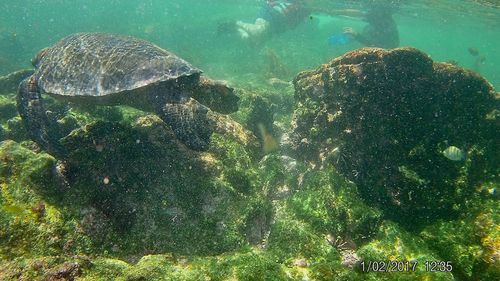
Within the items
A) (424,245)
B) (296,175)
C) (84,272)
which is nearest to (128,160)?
(84,272)

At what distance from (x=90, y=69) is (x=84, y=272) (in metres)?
4.88

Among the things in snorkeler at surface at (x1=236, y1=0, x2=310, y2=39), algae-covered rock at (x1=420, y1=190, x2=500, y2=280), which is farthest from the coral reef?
snorkeler at surface at (x1=236, y1=0, x2=310, y2=39)

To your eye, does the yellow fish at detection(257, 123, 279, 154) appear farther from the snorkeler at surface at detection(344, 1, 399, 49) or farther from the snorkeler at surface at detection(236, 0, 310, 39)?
the snorkeler at surface at detection(236, 0, 310, 39)

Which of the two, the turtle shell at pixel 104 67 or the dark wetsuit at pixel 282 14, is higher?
the turtle shell at pixel 104 67

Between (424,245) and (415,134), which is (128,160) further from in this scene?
(415,134)

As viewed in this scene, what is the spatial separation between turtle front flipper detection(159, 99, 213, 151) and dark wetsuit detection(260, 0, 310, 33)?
2610 centimetres

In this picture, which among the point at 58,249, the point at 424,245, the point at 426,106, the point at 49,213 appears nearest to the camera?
the point at 58,249

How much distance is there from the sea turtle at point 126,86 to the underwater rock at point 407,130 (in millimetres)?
2630

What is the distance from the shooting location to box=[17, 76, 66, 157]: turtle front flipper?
579 cm

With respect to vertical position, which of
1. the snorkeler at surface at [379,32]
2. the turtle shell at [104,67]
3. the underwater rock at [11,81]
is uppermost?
the turtle shell at [104,67]

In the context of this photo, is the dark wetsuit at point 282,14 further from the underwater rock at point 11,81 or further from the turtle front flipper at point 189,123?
the turtle front flipper at point 189,123

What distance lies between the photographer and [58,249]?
154 inches

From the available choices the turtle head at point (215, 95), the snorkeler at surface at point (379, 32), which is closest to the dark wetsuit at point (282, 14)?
the snorkeler at surface at point (379, 32)

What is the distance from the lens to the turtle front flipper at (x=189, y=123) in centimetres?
525
